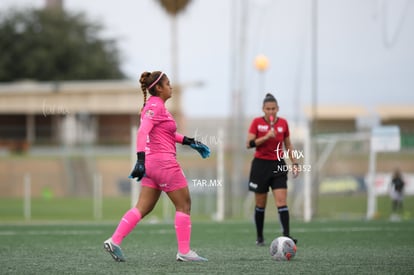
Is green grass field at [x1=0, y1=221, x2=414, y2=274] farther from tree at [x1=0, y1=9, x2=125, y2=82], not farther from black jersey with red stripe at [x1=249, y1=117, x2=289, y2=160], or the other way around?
tree at [x1=0, y1=9, x2=125, y2=82]

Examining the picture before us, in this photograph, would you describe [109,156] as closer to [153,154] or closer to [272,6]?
[272,6]

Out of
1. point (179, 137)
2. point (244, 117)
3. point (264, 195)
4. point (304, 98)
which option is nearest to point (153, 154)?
point (179, 137)

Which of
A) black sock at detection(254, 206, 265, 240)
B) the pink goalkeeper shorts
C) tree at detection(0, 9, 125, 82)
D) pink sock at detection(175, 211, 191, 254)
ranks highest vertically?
tree at detection(0, 9, 125, 82)

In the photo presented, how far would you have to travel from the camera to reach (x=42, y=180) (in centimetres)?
3759

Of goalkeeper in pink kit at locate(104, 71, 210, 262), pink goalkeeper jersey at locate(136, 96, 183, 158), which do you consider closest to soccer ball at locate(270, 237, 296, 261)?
goalkeeper in pink kit at locate(104, 71, 210, 262)

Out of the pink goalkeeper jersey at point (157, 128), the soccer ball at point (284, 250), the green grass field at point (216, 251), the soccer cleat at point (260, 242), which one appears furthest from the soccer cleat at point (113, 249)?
the soccer cleat at point (260, 242)

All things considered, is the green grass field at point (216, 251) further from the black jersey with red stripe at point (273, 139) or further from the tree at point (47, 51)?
the tree at point (47, 51)

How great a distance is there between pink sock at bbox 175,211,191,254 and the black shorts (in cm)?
282

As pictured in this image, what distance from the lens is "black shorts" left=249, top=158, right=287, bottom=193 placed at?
39.3ft

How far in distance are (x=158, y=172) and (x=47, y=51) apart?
5808 centimetres

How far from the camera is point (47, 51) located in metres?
65.8

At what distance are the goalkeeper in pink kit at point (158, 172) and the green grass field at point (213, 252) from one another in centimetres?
29

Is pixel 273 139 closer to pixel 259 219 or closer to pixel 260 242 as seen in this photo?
pixel 259 219

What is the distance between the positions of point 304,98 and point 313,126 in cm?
85
